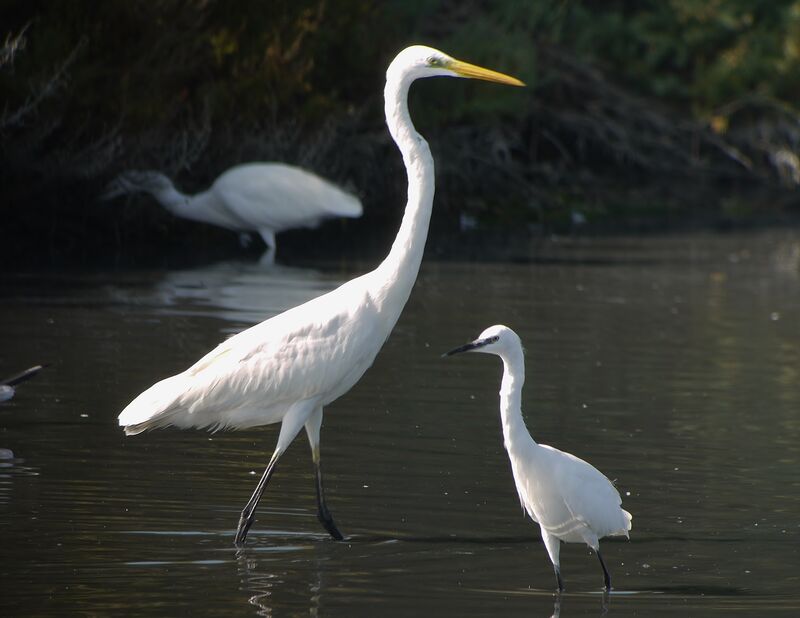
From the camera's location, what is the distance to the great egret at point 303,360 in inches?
256

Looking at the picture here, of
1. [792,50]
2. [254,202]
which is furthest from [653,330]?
[792,50]

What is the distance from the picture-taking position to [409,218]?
6.72 m

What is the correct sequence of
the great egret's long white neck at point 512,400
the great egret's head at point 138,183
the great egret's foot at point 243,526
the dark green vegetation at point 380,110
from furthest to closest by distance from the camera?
the great egret's head at point 138,183 → the dark green vegetation at point 380,110 → the great egret's foot at point 243,526 → the great egret's long white neck at point 512,400

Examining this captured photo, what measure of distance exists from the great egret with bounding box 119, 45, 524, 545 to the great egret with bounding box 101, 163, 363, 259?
1003cm

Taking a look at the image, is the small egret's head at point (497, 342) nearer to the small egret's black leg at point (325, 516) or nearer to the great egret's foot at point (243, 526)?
the small egret's black leg at point (325, 516)

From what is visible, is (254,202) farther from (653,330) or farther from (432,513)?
(432,513)

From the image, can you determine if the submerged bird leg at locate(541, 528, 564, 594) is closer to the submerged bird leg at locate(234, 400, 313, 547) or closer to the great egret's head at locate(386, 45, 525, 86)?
the submerged bird leg at locate(234, 400, 313, 547)

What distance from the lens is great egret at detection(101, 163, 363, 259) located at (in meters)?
16.7

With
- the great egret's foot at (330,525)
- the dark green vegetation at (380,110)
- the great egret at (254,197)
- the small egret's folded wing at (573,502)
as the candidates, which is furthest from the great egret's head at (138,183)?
the small egret's folded wing at (573,502)

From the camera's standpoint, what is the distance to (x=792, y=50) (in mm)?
27344

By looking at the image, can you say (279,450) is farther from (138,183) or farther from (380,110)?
(380,110)

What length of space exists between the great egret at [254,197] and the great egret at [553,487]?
36.0ft

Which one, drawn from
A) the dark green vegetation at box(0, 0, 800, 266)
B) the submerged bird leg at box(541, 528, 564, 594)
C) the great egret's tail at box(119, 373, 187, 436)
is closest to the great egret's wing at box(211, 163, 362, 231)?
the dark green vegetation at box(0, 0, 800, 266)

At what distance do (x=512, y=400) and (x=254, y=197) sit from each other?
1112 cm
